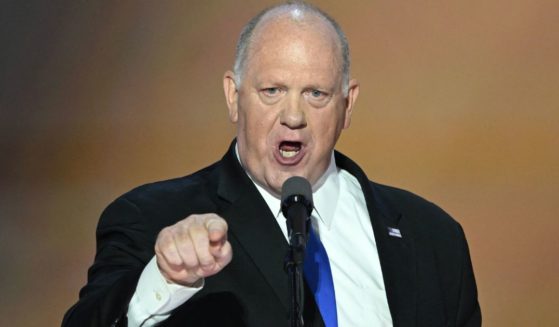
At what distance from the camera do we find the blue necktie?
2260mm

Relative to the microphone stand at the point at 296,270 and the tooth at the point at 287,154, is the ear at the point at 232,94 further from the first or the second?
the microphone stand at the point at 296,270

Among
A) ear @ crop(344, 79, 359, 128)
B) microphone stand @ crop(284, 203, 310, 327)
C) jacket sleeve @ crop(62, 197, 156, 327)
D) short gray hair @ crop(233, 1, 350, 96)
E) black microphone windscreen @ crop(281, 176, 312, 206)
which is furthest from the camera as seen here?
ear @ crop(344, 79, 359, 128)

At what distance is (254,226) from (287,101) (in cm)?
28

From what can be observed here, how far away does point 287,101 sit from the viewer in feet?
7.88

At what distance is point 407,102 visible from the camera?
3.48 meters

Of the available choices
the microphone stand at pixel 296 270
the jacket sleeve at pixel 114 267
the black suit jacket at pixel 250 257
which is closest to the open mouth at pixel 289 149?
the black suit jacket at pixel 250 257

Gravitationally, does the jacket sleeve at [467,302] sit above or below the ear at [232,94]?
below

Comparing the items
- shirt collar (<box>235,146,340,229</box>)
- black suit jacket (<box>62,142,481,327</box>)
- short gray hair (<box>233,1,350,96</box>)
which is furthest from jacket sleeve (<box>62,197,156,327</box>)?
short gray hair (<box>233,1,350,96</box>)

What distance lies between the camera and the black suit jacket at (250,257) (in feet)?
7.15

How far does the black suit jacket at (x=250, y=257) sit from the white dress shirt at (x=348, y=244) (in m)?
0.03

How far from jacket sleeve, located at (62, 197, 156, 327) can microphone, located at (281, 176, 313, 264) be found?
12.9 inches

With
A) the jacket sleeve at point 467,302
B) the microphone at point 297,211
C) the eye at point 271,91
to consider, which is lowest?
the jacket sleeve at point 467,302

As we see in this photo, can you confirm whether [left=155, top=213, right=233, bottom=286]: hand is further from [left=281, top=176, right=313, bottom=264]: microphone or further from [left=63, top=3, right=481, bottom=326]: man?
[left=63, top=3, right=481, bottom=326]: man

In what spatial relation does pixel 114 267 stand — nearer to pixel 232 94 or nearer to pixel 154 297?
pixel 154 297
